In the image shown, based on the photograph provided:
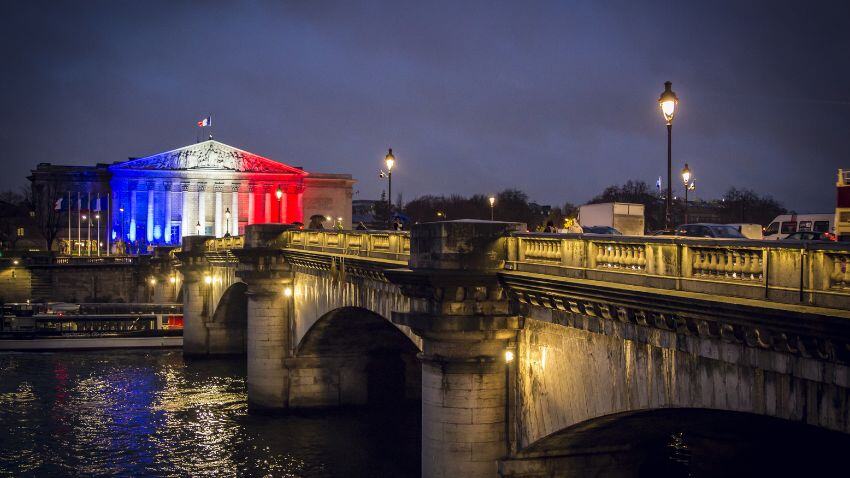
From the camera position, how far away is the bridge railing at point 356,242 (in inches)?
998

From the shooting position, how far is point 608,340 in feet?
49.2

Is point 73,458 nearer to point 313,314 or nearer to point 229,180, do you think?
point 313,314

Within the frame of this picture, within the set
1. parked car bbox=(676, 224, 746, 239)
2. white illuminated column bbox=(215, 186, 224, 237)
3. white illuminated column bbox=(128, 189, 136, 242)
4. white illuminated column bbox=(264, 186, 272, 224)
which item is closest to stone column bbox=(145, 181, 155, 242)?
white illuminated column bbox=(128, 189, 136, 242)

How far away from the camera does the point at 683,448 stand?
2928cm

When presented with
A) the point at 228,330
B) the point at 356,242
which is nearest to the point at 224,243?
the point at 228,330

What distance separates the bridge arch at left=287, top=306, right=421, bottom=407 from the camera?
36531 millimetres

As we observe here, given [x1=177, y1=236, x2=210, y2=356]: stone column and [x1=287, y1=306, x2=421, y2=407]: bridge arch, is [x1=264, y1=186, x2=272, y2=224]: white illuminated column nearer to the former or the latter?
[x1=177, y1=236, x2=210, y2=356]: stone column

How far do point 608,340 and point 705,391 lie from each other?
8.33 feet

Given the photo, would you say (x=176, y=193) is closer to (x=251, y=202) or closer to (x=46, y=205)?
(x=251, y=202)

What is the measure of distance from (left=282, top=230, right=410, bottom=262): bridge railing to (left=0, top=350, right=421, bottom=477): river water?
261 inches

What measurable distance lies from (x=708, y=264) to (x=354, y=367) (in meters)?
26.4

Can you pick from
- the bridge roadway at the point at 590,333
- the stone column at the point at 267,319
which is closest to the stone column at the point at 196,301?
the stone column at the point at 267,319

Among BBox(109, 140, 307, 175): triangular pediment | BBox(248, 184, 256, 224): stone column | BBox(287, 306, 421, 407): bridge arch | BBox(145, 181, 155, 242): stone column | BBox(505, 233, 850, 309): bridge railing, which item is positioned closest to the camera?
BBox(505, 233, 850, 309): bridge railing

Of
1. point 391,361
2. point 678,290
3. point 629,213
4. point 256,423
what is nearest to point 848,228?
point 629,213
